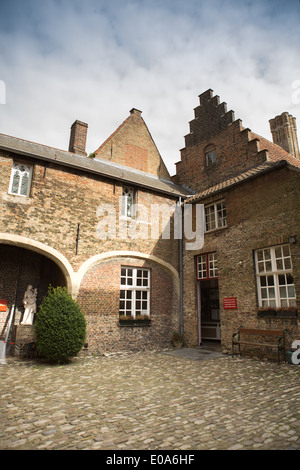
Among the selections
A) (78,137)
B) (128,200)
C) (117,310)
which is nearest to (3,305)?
(117,310)

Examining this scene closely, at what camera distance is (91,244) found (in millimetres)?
10852

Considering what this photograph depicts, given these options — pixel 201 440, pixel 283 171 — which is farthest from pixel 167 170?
pixel 201 440

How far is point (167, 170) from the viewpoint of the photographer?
1734 centimetres

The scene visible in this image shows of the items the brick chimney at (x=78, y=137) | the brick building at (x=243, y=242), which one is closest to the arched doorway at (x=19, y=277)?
the brick chimney at (x=78, y=137)

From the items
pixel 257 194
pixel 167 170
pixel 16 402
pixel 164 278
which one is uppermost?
pixel 167 170

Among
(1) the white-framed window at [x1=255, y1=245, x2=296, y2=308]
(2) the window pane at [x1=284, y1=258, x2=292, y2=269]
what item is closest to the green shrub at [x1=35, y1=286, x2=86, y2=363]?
(1) the white-framed window at [x1=255, y1=245, x2=296, y2=308]

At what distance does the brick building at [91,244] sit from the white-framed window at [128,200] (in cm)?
4

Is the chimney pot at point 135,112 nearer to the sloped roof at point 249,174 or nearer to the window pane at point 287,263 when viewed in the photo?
the sloped roof at point 249,174

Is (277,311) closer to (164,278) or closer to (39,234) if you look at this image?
(164,278)

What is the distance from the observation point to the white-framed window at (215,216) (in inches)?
459

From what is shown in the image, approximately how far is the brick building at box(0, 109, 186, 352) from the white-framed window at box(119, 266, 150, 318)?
0.04 m

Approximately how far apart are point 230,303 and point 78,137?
1031cm

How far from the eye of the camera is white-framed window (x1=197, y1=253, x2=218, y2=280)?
11.7 metres
